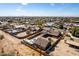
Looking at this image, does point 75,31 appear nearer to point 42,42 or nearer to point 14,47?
point 42,42

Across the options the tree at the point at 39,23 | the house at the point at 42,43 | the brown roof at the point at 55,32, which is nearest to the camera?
the house at the point at 42,43

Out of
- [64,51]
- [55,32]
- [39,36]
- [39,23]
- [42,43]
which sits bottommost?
[64,51]

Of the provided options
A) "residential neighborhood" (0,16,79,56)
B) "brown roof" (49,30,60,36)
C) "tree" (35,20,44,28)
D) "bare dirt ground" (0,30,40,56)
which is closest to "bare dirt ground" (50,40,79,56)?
"residential neighborhood" (0,16,79,56)

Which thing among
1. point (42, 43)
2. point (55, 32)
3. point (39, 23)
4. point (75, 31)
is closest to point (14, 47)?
point (42, 43)

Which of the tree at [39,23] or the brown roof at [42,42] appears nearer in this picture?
the brown roof at [42,42]

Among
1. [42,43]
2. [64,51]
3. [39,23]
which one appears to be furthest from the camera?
[39,23]

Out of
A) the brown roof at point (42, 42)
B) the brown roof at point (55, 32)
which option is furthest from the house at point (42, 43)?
the brown roof at point (55, 32)

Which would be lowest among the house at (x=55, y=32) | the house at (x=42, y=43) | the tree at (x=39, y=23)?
the house at (x=42, y=43)

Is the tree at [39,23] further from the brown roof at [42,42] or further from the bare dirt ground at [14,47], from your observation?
the bare dirt ground at [14,47]

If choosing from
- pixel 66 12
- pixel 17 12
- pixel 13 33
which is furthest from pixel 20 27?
pixel 66 12

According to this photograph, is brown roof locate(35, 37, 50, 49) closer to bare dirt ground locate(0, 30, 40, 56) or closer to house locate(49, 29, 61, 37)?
bare dirt ground locate(0, 30, 40, 56)
